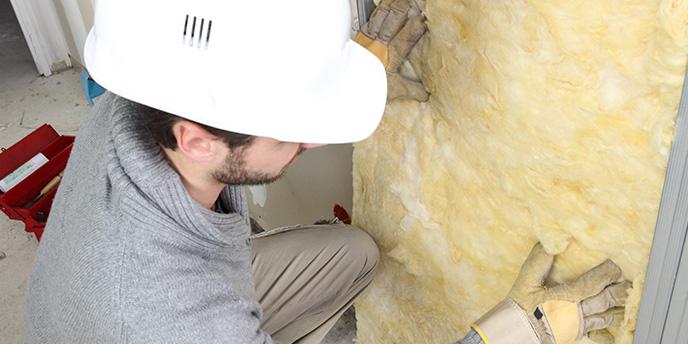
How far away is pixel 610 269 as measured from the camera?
42.5 inches

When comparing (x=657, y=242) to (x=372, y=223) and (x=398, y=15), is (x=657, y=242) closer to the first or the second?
(x=398, y=15)

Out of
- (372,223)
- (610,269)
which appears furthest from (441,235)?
(610,269)

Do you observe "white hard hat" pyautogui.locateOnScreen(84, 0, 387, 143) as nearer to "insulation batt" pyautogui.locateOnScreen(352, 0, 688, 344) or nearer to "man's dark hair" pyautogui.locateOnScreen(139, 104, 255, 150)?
"man's dark hair" pyautogui.locateOnScreen(139, 104, 255, 150)

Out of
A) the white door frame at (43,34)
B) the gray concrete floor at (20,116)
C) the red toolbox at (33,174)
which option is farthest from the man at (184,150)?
the white door frame at (43,34)

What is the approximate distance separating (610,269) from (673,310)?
13 cm

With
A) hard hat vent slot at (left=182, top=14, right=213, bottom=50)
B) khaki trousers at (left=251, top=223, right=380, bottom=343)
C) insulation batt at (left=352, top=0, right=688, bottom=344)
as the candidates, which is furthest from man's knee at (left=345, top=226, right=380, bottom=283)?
hard hat vent slot at (left=182, top=14, right=213, bottom=50)

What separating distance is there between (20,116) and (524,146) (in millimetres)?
3710

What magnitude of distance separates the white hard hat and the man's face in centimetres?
9

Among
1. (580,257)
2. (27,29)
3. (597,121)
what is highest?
(597,121)

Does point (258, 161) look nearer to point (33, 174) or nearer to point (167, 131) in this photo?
point (167, 131)

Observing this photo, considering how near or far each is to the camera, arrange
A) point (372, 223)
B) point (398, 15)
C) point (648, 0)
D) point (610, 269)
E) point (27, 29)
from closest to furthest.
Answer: point (648, 0), point (610, 269), point (398, 15), point (372, 223), point (27, 29)

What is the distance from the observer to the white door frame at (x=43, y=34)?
12.9 feet

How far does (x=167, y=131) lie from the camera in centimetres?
110

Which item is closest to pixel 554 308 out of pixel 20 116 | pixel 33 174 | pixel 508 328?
pixel 508 328
